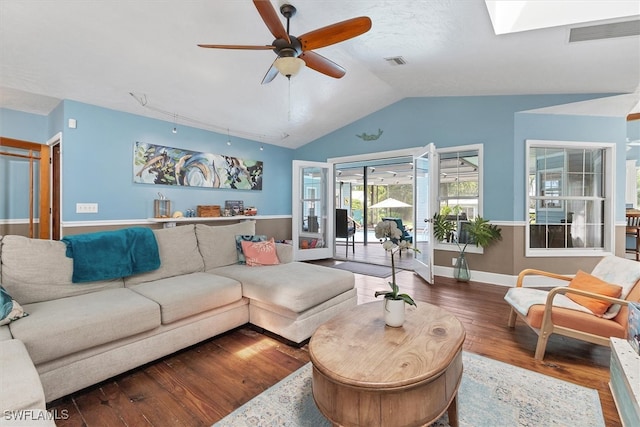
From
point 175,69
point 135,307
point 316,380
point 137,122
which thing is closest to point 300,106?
point 175,69

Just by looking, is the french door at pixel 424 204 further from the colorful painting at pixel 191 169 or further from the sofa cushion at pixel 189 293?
the colorful painting at pixel 191 169

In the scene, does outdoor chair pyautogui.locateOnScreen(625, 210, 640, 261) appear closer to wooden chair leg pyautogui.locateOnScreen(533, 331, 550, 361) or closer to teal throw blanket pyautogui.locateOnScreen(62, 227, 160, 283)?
wooden chair leg pyautogui.locateOnScreen(533, 331, 550, 361)

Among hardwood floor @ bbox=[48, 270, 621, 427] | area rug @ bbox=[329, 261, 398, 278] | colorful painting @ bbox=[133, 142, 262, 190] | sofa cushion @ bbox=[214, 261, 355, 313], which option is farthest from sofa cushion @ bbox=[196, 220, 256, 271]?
area rug @ bbox=[329, 261, 398, 278]

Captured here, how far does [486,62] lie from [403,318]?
313cm

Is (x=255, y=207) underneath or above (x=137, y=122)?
underneath

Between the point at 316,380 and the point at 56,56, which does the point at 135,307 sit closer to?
the point at 316,380

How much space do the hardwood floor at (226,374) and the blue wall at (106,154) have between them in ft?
8.88

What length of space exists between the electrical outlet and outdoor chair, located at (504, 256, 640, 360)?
4.99 metres

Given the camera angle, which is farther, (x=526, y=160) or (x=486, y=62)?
(x=526, y=160)

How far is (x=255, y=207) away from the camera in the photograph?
5809 millimetres

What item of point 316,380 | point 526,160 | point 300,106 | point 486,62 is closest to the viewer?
point 316,380

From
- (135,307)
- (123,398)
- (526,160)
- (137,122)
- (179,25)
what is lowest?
(123,398)

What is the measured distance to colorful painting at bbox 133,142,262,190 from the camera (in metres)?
4.25

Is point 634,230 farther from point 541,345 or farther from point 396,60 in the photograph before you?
point 396,60
